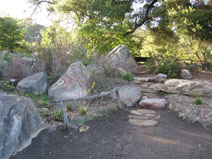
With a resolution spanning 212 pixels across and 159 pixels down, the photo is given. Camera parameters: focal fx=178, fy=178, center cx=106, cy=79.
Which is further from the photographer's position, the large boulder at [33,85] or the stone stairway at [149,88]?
the stone stairway at [149,88]

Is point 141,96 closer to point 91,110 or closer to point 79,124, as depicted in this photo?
point 91,110

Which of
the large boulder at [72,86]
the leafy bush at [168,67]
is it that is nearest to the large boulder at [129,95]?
the large boulder at [72,86]

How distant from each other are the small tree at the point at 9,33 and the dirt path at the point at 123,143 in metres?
8.88

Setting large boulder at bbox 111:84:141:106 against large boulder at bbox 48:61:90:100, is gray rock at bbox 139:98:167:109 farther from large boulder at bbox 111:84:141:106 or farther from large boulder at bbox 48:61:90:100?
large boulder at bbox 48:61:90:100

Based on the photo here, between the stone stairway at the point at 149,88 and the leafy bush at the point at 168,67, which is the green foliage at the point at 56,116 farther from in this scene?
the leafy bush at the point at 168,67

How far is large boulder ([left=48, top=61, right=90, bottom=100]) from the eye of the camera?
4613 mm

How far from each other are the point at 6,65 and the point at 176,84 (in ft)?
18.1

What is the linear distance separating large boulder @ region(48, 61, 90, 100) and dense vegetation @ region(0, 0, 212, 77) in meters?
1.00

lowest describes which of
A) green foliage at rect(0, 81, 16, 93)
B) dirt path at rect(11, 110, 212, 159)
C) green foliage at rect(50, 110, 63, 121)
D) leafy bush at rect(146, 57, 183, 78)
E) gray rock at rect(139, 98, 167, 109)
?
dirt path at rect(11, 110, 212, 159)

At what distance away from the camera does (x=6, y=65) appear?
19.5 ft

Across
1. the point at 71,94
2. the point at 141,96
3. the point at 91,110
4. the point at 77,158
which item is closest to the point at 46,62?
the point at 71,94

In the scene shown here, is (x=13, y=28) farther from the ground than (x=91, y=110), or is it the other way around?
(x=13, y=28)

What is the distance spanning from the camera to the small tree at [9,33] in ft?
33.0

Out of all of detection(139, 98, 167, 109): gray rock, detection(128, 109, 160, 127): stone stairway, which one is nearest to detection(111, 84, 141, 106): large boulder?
detection(139, 98, 167, 109): gray rock
